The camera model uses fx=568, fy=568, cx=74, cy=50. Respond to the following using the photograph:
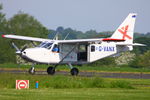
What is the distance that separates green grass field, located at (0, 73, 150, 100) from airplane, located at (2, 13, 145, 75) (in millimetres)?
9822

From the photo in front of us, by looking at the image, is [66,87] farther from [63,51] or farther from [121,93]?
[63,51]

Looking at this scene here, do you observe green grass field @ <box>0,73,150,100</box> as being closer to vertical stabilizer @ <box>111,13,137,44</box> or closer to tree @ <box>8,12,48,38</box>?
vertical stabilizer @ <box>111,13,137,44</box>

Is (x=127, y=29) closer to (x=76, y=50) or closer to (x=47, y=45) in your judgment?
(x=76, y=50)

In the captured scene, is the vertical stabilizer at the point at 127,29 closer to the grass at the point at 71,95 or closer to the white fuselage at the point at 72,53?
the white fuselage at the point at 72,53

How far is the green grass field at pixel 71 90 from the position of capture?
1066 inches

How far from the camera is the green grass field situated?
27.1 meters

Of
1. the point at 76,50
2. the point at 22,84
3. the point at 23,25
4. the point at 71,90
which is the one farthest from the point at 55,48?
the point at 23,25

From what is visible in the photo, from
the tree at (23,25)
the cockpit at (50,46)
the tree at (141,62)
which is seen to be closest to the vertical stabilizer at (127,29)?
the cockpit at (50,46)

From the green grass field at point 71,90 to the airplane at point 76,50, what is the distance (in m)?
9.82

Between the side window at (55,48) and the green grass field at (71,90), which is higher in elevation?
the side window at (55,48)

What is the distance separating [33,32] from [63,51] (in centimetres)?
4041

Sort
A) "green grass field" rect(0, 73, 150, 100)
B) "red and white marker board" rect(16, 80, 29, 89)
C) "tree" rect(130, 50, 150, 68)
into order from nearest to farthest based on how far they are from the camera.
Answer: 1. "green grass field" rect(0, 73, 150, 100)
2. "red and white marker board" rect(16, 80, 29, 89)
3. "tree" rect(130, 50, 150, 68)

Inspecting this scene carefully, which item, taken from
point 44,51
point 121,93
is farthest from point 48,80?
point 44,51

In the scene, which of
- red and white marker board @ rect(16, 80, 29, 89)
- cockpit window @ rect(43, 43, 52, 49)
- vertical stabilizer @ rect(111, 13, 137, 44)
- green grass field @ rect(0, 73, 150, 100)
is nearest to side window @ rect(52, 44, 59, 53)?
cockpit window @ rect(43, 43, 52, 49)
